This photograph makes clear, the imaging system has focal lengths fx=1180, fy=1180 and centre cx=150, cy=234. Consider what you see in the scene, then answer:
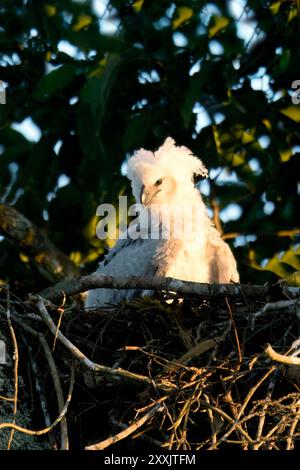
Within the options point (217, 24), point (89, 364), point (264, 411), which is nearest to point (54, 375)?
point (89, 364)

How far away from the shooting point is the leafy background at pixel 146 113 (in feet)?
24.8

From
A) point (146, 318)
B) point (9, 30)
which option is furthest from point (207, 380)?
point (9, 30)

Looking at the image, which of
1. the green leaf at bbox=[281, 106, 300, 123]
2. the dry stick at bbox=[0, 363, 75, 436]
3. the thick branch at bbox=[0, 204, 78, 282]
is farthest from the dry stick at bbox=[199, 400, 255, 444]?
the green leaf at bbox=[281, 106, 300, 123]

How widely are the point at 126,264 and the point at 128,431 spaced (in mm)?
2140

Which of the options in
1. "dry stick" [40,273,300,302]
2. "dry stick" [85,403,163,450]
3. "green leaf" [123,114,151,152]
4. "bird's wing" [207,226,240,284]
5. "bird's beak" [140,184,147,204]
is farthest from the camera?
"green leaf" [123,114,151,152]

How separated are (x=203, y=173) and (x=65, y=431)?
3.09 m

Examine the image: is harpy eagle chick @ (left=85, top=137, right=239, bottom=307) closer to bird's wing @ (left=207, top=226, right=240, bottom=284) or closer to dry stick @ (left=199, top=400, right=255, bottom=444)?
bird's wing @ (left=207, top=226, right=240, bottom=284)

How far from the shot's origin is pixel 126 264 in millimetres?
6797

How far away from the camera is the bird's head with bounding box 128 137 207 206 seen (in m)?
7.36

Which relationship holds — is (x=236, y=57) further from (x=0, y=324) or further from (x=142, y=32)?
(x=0, y=324)

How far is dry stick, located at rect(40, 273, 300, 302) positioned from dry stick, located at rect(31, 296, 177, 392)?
33cm

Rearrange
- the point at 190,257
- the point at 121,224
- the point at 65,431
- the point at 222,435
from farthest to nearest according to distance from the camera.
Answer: the point at 121,224, the point at 190,257, the point at 222,435, the point at 65,431

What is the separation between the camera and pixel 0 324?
547cm

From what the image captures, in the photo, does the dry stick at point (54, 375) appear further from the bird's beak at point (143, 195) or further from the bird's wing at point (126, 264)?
the bird's beak at point (143, 195)
